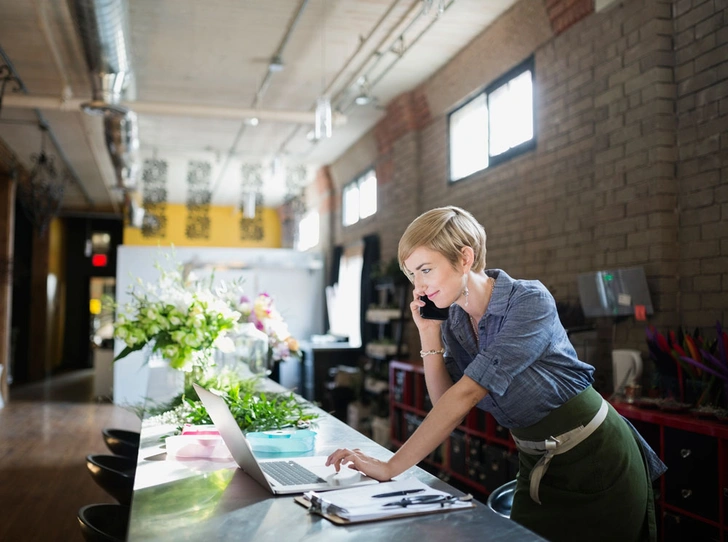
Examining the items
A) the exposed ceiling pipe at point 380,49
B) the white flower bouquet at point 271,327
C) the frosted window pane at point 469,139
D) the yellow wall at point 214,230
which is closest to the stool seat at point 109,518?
the white flower bouquet at point 271,327

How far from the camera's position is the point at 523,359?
1.83m

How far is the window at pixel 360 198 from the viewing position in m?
10.4

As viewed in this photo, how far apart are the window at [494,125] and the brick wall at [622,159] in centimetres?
12

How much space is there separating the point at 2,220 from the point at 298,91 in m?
5.97

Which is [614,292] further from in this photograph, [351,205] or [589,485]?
[351,205]

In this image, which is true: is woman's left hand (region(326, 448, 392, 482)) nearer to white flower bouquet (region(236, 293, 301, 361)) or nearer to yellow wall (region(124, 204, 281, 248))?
white flower bouquet (region(236, 293, 301, 361))

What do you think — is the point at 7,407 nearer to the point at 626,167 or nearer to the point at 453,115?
the point at 453,115

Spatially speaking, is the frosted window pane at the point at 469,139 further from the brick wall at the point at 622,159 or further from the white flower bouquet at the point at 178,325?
the white flower bouquet at the point at 178,325

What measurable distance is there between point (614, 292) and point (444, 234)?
3.10m

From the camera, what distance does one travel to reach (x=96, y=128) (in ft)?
32.7

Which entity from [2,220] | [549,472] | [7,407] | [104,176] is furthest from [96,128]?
[549,472]

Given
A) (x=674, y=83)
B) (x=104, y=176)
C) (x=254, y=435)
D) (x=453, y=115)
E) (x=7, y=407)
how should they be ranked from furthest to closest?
1. (x=104, y=176)
2. (x=7, y=407)
3. (x=453, y=115)
4. (x=674, y=83)
5. (x=254, y=435)

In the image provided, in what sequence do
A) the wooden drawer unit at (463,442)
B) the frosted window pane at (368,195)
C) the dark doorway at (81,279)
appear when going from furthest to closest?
1. the dark doorway at (81,279)
2. the frosted window pane at (368,195)
3. the wooden drawer unit at (463,442)

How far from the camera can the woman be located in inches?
73.2
